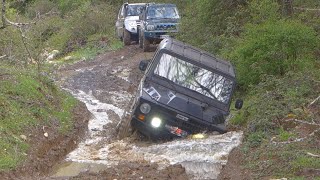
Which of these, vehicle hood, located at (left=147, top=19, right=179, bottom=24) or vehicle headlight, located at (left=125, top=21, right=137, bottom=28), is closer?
vehicle hood, located at (left=147, top=19, right=179, bottom=24)

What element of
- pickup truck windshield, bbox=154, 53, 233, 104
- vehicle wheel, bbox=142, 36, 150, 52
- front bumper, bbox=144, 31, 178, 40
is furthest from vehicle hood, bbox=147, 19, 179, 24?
pickup truck windshield, bbox=154, 53, 233, 104

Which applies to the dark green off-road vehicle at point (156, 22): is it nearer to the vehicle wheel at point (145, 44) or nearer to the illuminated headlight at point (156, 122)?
the vehicle wheel at point (145, 44)

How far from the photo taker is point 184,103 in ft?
31.6

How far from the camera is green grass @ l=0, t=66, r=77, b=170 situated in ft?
29.6

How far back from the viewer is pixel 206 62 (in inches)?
414

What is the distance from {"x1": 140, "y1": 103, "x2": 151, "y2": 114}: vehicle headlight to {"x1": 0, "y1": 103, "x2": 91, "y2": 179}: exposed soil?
5.67ft

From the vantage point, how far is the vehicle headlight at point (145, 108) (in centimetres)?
939

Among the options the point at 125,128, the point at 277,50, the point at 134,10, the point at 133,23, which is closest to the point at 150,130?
the point at 125,128

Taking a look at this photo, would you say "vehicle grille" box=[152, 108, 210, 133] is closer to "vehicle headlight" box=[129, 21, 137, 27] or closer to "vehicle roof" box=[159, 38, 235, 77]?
"vehicle roof" box=[159, 38, 235, 77]

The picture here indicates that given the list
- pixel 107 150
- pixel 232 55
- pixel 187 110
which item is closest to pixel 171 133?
pixel 187 110

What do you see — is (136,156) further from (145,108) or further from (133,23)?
(133,23)

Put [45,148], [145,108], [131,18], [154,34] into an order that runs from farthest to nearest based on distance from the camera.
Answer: [131,18] → [154,34] → [45,148] → [145,108]

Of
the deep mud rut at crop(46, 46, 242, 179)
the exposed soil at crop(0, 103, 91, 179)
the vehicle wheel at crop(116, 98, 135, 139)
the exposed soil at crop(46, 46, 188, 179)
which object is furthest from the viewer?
the vehicle wheel at crop(116, 98, 135, 139)

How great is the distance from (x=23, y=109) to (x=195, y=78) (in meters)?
3.43
